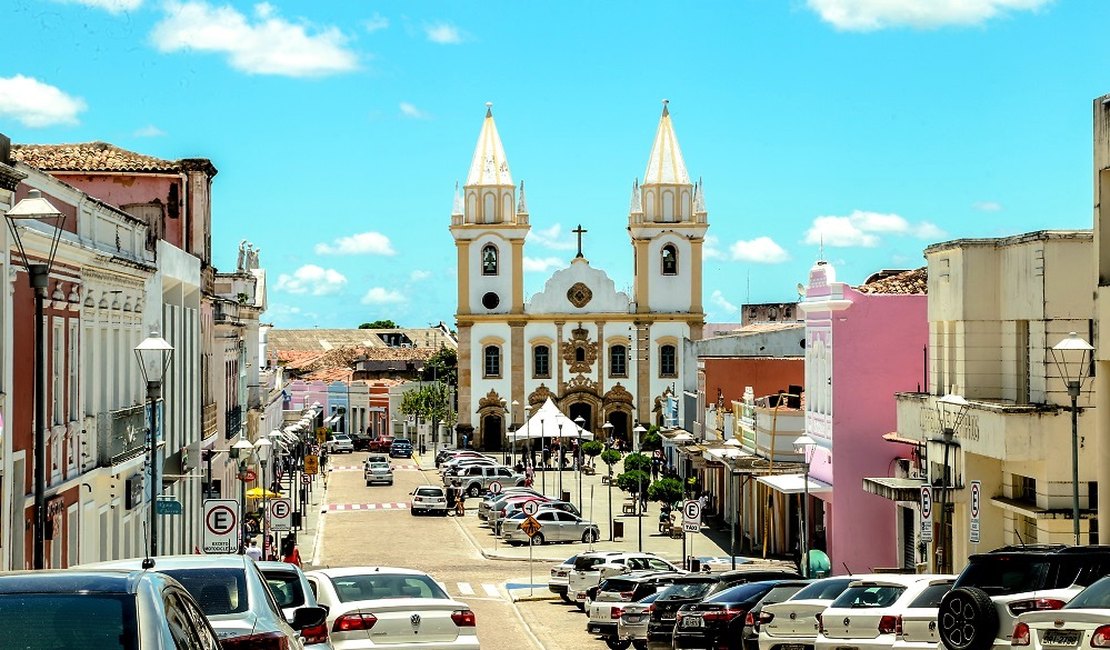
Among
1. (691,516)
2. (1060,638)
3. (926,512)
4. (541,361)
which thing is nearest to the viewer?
(1060,638)

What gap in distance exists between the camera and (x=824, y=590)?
19.9 meters

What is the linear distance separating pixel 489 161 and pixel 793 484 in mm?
62333

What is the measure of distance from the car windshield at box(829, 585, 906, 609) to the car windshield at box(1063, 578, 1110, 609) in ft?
14.6

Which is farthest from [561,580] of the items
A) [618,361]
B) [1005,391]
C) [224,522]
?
[618,361]

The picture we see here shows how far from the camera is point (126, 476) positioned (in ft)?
101

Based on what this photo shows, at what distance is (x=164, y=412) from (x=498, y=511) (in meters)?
20.6

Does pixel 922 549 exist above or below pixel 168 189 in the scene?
below

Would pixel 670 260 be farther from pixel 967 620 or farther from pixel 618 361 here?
pixel 967 620

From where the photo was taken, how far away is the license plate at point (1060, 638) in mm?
12719

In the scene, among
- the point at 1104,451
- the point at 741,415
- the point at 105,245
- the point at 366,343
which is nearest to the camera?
the point at 1104,451

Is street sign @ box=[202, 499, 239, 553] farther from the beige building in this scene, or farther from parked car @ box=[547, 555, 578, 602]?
the beige building

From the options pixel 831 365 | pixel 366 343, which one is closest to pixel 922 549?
pixel 831 365

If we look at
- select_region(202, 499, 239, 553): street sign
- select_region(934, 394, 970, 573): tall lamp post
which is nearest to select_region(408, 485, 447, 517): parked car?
select_region(934, 394, 970, 573): tall lamp post

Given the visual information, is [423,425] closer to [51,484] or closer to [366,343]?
[366,343]
